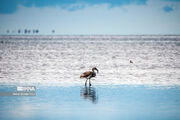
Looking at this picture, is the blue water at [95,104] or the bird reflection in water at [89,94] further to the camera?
the bird reflection in water at [89,94]

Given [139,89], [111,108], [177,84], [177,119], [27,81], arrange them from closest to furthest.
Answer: [177,119] → [111,108] → [139,89] → [177,84] → [27,81]

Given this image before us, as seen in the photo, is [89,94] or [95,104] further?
[89,94]

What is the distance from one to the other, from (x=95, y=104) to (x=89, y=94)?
2684mm

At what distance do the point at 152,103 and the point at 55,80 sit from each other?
28.3ft

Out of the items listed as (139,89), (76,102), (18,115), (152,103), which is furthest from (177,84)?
(18,115)

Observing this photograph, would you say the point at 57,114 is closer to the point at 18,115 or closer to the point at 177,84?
the point at 18,115

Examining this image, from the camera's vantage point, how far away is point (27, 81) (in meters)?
23.0

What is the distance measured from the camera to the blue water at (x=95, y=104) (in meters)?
13.5

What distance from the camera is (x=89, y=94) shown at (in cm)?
1808

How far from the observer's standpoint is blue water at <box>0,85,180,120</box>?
13461 mm

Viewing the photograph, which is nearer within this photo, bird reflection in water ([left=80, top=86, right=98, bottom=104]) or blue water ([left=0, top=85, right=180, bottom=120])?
blue water ([left=0, top=85, right=180, bottom=120])

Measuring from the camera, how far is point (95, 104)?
50.5 ft

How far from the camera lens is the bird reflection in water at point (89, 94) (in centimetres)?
1655

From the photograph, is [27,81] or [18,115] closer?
[18,115]
